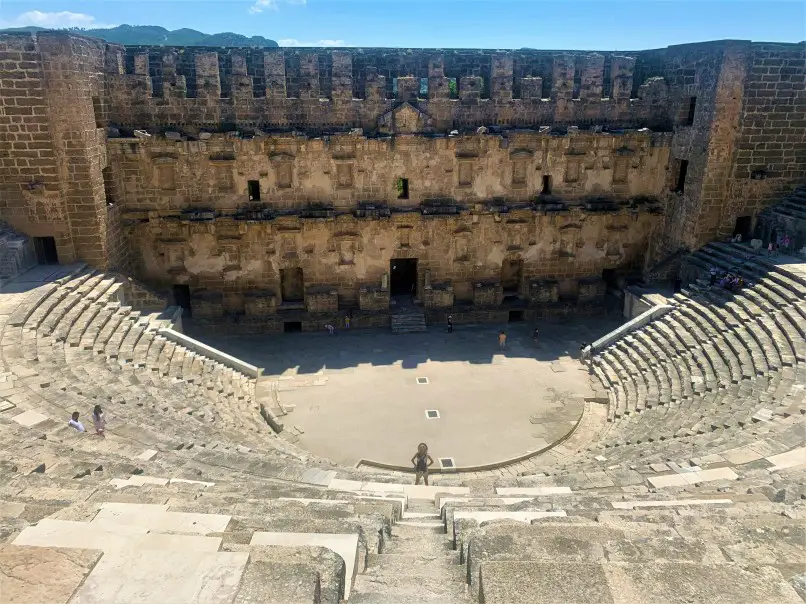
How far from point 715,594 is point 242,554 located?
3.11 metres

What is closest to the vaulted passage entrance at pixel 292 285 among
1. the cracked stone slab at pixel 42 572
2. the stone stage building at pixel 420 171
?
the stone stage building at pixel 420 171

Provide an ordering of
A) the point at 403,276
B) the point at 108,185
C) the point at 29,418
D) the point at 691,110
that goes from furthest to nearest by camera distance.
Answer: the point at 403,276, the point at 691,110, the point at 108,185, the point at 29,418

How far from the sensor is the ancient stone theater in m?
4.60

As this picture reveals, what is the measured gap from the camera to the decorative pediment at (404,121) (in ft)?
59.1

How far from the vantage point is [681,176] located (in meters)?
19.2

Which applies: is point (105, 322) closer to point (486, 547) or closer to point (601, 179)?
point (486, 547)

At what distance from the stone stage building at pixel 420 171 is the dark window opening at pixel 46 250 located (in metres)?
0.06

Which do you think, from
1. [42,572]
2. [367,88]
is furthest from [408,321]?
[42,572]

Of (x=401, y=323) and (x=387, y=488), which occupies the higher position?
(x=387, y=488)

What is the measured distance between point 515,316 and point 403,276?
451 cm

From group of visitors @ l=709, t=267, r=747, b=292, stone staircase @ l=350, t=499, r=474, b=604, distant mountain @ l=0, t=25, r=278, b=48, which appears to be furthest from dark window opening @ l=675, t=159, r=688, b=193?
distant mountain @ l=0, t=25, r=278, b=48

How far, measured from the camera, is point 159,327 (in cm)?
1546

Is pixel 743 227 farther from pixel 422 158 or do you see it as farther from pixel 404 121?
pixel 404 121

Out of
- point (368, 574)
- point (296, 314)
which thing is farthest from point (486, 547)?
point (296, 314)
